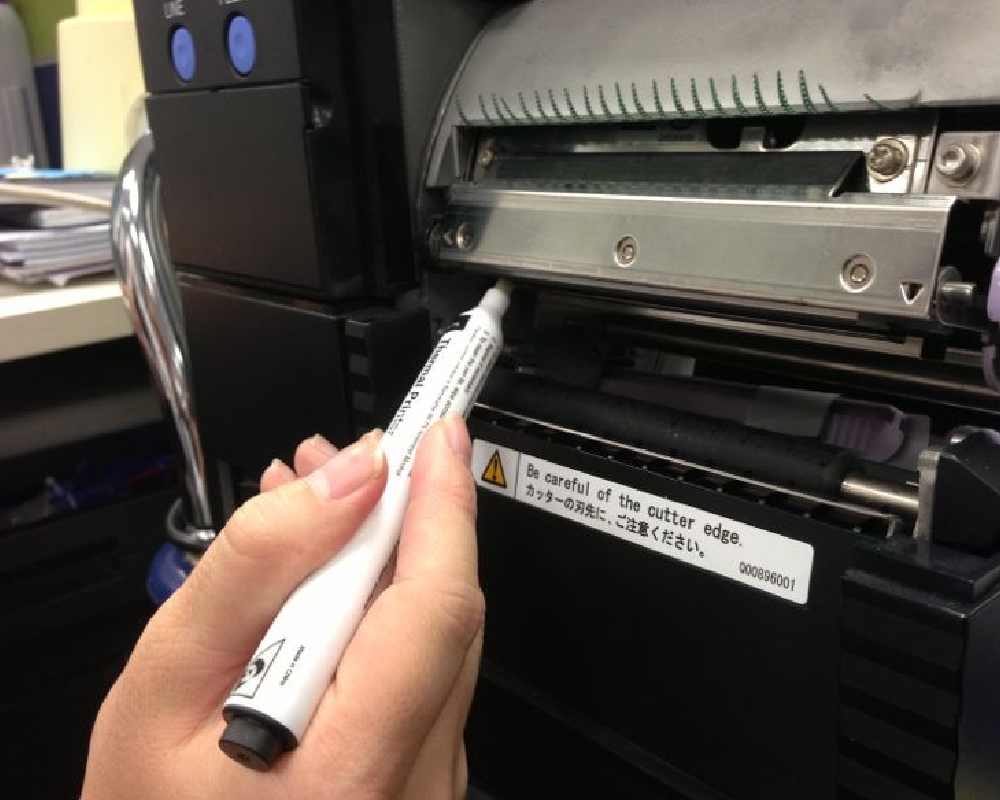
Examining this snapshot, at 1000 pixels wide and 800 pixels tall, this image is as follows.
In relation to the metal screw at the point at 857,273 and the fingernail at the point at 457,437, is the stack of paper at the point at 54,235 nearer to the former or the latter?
the fingernail at the point at 457,437

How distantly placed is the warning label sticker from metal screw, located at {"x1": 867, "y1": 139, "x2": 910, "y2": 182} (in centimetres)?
16

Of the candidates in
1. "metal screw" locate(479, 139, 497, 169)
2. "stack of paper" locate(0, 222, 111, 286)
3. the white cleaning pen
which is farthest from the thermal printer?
"stack of paper" locate(0, 222, 111, 286)

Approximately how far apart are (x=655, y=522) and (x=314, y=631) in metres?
0.17

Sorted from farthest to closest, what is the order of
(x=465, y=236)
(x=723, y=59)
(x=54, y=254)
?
(x=54, y=254), (x=465, y=236), (x=723, y=59)

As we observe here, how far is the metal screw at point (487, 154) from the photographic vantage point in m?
0.55

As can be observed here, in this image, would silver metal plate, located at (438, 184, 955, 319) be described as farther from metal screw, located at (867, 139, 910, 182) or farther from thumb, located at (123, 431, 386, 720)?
thumb, located at (123, 431, 386, 720)

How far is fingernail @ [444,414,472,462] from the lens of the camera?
38cm

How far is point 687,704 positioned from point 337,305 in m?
0.30

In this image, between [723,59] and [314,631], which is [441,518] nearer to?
[314,631]

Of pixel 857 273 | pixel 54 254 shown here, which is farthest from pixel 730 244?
pixel 54 254

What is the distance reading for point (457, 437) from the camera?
0.39 m

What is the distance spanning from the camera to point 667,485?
0.41m

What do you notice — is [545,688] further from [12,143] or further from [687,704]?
[12,143]

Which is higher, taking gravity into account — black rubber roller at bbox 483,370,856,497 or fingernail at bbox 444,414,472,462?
fingernail at bbox 444,414,472,462
